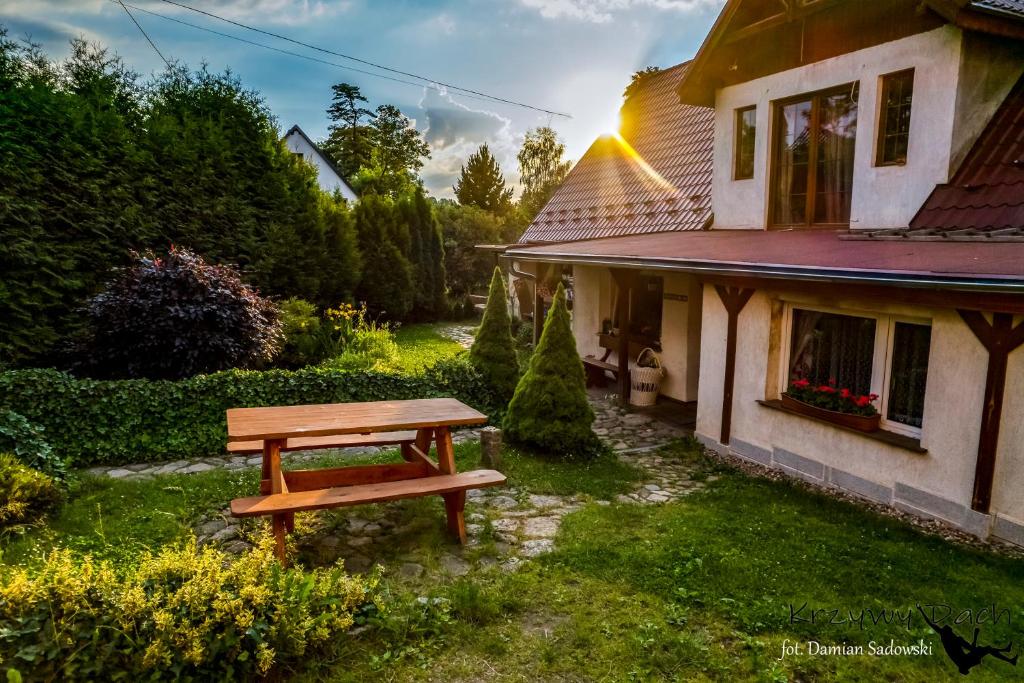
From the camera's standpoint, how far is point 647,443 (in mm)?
8250

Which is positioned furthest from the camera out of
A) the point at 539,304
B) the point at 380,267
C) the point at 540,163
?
the point at 540,163

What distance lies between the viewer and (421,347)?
15211mm

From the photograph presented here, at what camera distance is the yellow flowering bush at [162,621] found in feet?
9.26

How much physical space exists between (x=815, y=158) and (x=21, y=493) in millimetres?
9618

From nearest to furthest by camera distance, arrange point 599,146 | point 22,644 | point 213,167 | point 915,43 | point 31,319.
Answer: point 22,644 < point 915,43 < point 31,319 < point 213,167 < point 599,146

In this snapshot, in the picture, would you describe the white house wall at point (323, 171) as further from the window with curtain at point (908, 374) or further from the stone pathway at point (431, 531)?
the window with curtain at point (908, 374)

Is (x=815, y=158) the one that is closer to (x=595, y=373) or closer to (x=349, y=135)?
(x=595, y=373)

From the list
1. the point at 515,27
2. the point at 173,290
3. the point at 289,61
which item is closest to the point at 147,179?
the point at 173,290

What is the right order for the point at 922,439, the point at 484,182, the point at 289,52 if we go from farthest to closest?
1. the point at 484,182
2. the point at 289,52
3. the point at 922,439

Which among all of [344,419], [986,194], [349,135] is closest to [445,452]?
[344,419]

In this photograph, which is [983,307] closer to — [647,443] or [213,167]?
[647,443]

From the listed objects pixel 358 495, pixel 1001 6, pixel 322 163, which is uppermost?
pixel 322 163

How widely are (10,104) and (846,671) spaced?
40.4 feet

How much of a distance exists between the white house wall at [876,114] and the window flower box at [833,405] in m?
2.29
